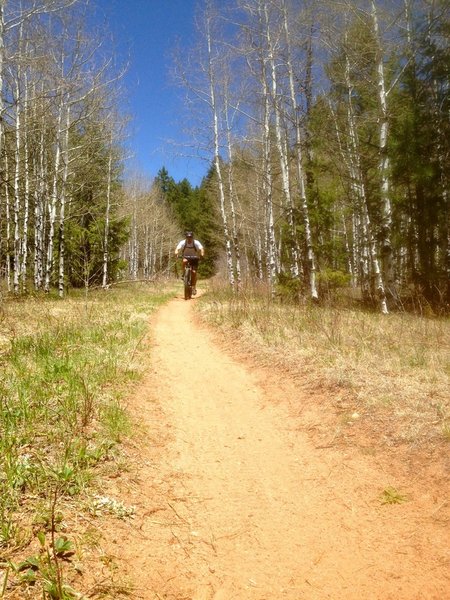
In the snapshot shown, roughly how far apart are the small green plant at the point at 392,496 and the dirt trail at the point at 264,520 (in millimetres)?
48

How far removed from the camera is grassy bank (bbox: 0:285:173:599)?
2014 millimetres

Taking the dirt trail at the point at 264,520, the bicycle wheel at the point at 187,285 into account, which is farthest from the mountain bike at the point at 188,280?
the dirt trail at the point at 264,520

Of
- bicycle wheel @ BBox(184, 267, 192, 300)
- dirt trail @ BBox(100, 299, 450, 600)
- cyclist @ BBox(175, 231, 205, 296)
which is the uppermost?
cyclist @ BBox(175, 231, 205, 296)

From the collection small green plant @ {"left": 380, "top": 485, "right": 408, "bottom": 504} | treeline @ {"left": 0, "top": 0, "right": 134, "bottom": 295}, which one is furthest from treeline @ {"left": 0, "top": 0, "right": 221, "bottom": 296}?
small green plant @ {"left": 380, "top": 485, "right": 408, "bottom": 504}

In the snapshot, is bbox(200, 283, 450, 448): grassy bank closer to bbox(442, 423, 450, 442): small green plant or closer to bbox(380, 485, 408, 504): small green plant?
bbox(442, 423, 450, 442): small green plant

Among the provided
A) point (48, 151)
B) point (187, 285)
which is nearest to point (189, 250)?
point (187, 285)

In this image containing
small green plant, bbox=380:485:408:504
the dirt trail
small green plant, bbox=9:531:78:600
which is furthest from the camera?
small green plant, bbox=380:485:408:504

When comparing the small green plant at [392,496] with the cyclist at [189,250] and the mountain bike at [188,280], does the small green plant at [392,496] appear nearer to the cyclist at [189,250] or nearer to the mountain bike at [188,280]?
the cyclist at [189,250]

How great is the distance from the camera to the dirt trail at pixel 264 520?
2.19 metres

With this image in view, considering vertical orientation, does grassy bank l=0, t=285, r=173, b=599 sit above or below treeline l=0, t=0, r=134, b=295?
below

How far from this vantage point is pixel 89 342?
6.09 meters

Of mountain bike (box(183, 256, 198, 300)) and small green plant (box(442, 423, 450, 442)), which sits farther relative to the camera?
mountain bike (box(183, 256, 198, 300))

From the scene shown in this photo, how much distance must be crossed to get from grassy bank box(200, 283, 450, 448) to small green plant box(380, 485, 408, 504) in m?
0.63

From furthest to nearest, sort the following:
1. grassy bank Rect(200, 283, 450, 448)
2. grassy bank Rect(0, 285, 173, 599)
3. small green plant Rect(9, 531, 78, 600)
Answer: grassy bank Rect(200, 283, 450, 448), grassy bank Rect(0, 285, 173, 599), small green plant Rect(9, 531, 78, 600)
